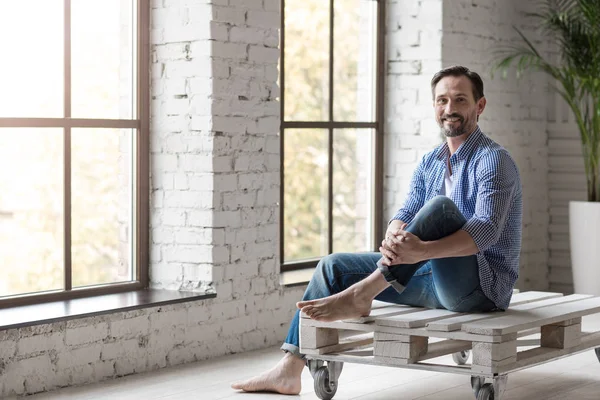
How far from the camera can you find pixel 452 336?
3.51 metres

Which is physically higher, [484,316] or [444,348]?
[484,316]

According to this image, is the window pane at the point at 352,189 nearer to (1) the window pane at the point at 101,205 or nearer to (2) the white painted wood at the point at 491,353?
(1) the window pane at the point at 101,205

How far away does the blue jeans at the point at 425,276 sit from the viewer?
359 cm

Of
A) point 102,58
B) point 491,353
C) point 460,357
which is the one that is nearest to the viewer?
point 491,353

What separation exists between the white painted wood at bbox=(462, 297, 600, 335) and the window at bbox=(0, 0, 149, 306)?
183 centimetres

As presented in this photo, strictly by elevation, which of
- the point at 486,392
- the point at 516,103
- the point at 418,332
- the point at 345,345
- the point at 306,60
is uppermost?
the point at 306,60

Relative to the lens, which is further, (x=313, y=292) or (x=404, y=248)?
(x=313, y=292)

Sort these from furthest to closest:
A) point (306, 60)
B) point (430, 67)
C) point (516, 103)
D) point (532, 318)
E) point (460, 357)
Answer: point (516, 103) → point (430, 67) → point (306, 60) → point (460, 357) → point (532, 318)

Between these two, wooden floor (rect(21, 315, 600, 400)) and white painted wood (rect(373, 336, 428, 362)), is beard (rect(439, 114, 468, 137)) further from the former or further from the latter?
wooden floor (rect(21, 315, 600, 400))

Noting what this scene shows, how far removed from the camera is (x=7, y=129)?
429cm

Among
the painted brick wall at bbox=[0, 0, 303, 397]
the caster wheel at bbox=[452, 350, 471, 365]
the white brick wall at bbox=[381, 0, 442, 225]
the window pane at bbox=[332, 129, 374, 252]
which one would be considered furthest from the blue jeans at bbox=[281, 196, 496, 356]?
the white brick wall at bbox=[381, 0, 442, 225]

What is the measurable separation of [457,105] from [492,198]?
0.42 meters

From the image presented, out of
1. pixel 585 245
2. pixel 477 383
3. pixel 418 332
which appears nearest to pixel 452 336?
pixel 418 332

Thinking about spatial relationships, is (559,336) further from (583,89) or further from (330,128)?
(583,89)
